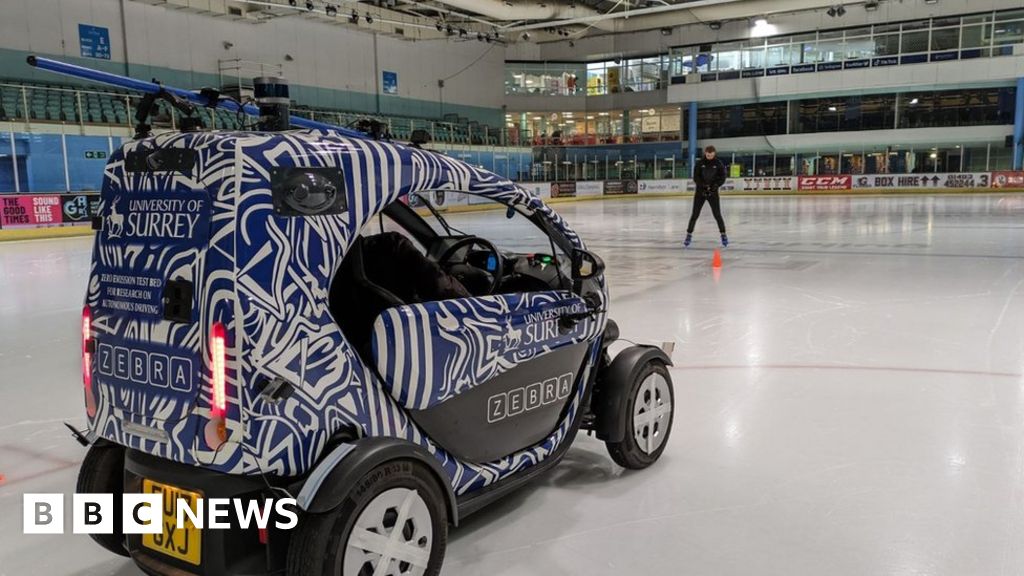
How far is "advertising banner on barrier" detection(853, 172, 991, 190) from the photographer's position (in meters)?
31.4

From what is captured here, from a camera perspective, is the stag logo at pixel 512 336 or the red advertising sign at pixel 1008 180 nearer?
the stag logo at pixel 512 336

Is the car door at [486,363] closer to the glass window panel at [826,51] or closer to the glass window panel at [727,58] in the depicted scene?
the glass window panel at [826,51]

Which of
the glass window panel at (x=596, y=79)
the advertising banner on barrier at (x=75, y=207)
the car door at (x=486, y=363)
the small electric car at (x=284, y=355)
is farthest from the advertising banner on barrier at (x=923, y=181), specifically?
the small electric car at (x=284, y=355)

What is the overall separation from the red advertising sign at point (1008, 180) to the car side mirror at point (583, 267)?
3435cm

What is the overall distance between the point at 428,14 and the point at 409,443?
1317 inches

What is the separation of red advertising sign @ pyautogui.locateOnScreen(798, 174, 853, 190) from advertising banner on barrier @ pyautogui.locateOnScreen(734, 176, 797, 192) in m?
0.46

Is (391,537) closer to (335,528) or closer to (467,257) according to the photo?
(335,528)

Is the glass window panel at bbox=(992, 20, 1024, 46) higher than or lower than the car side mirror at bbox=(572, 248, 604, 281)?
higher

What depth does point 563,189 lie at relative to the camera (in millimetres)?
34406

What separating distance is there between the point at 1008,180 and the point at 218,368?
119 feet

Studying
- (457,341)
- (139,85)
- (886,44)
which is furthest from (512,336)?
(886,44)

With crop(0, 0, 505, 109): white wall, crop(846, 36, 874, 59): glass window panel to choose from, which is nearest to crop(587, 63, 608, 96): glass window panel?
crop(0, 0, 505, 109): white wall

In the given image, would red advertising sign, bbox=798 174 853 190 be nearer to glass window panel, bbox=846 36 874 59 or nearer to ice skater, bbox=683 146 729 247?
glass window panel, bbox=846 36 874 59

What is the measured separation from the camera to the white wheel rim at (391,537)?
193 cm
